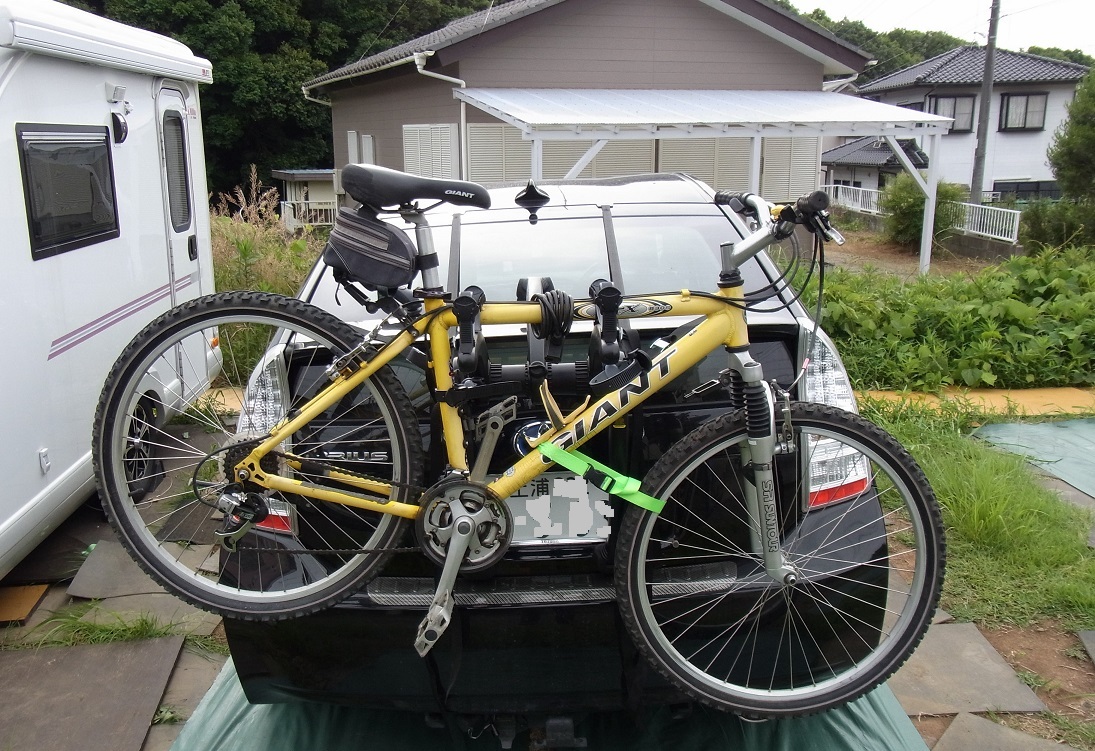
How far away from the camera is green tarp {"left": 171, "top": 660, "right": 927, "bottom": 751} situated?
9.38ft

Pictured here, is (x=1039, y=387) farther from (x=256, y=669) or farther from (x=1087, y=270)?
(x=256, y=669)

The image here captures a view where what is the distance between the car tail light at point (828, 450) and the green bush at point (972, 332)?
3.97m

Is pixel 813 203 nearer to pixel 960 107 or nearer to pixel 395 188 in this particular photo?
pixel 395 188

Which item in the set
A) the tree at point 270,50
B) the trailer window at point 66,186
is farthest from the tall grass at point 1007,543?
the tree at point 270,50

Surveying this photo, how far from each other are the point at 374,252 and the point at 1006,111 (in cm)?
3831

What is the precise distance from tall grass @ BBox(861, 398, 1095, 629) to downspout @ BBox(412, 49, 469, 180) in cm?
1175

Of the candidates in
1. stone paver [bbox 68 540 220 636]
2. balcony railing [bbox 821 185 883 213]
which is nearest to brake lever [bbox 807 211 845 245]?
stone paver [bbox 68 540 220 636]

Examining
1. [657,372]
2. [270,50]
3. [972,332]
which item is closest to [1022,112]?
[270,50]

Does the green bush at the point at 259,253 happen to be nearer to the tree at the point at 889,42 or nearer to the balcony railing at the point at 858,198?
the balcony railing at the point at 858,198

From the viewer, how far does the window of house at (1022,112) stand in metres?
34.6

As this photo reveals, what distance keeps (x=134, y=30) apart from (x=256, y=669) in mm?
4422

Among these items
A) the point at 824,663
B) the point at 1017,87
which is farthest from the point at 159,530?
the point at 1017,87

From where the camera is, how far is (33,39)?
3.77 m

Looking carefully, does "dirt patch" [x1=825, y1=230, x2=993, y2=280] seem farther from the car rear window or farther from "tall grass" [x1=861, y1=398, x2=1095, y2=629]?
the car rear window
